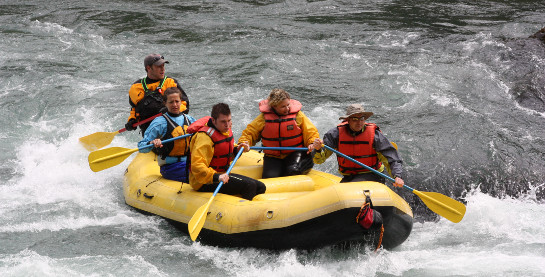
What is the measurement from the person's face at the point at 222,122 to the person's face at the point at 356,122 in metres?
1.06

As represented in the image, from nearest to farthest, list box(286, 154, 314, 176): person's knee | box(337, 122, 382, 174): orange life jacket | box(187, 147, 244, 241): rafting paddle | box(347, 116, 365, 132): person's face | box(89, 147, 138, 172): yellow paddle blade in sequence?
box(187, 147, 244, 241): rafting paddle, box(347, 116, 365, 132): person's face, box(337, 122, 382, 174): orange life jacket, box(286, 154, 314, 176): person's knee, box(89, 147, 138, 172): yellow paddle blade

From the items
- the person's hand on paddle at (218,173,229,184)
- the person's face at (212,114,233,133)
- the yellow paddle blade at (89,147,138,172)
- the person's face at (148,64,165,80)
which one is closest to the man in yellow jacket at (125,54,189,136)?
the person's face at (148,64,165,80)

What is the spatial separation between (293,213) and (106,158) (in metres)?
2.16

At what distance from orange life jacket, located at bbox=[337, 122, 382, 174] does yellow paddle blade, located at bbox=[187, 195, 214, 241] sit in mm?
1286

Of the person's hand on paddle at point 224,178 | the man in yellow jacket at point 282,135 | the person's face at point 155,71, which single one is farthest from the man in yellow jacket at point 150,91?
the person's hand on paddle at point 224,178

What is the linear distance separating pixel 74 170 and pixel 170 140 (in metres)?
2.33

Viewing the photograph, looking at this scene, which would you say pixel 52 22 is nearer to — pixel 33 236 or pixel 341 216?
pixel 33 236

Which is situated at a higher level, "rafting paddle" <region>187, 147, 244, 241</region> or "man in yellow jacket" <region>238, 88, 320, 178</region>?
"man in yellow jacket" <region>238, 88, 320, 178</region>

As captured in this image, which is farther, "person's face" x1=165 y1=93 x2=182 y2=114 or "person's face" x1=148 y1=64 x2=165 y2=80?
"person's face" x1=148 y1=64 x2=165 y2=80

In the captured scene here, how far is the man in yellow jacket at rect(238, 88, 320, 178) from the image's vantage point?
5930 millimetres

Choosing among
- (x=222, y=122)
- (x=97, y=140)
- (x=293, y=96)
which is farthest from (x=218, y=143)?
(x=293, y=96)

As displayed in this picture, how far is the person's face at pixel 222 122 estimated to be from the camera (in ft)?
17.1

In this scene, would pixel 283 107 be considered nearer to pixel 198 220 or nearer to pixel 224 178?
pixel 224 178

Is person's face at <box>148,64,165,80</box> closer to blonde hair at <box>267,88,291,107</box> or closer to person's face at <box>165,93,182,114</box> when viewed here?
person's face at <box>165,93,182,114</box>
